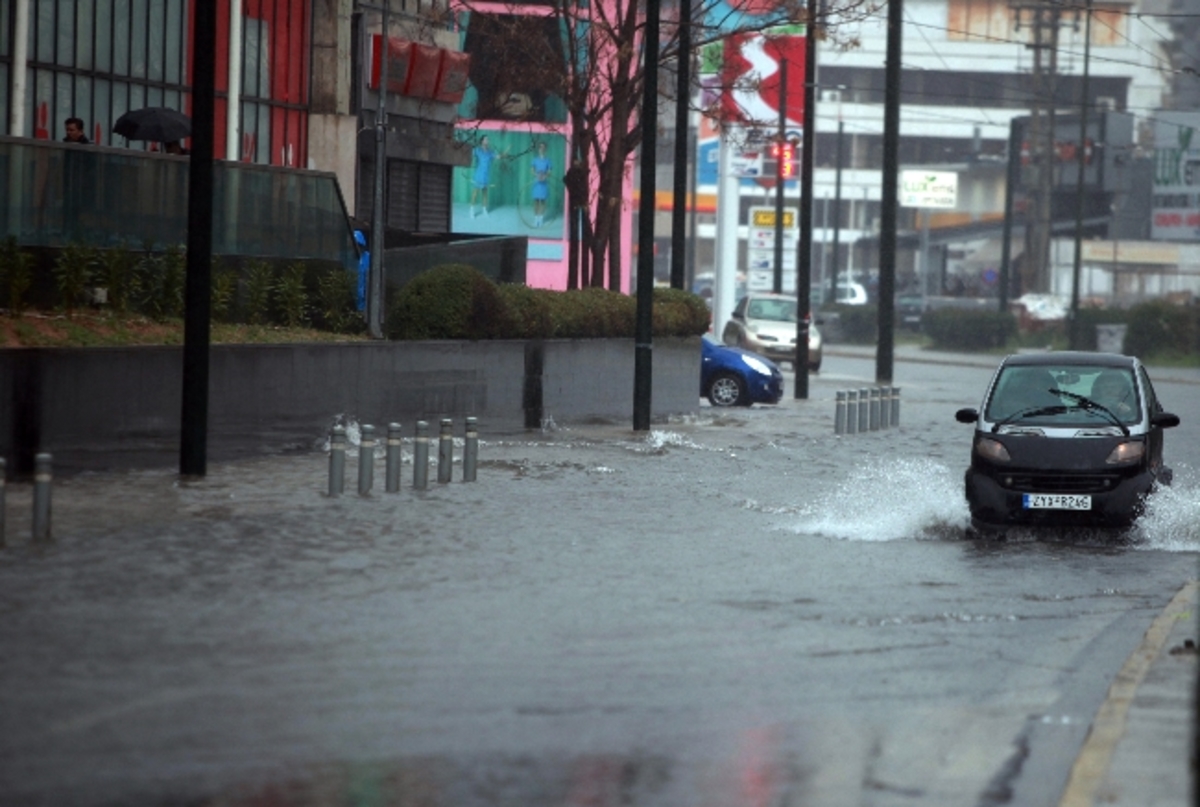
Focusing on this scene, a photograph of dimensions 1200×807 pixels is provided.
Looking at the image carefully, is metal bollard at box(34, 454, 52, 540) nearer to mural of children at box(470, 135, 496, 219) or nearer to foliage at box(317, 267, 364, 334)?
foliage at box(317, 267, 364, 334)

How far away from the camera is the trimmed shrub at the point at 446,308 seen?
25.9 m

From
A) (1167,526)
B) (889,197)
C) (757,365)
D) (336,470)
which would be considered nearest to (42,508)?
(336,470)

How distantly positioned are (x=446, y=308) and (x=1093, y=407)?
1146 centimetres

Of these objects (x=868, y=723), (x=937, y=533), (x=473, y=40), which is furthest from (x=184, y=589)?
(x=473, y=40)

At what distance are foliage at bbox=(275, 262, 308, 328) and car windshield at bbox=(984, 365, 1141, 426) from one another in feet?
32.8

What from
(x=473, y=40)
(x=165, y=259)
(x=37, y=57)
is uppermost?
(x=473, y=40)

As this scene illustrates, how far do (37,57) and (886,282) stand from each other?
17.1 meters

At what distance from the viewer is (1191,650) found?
395 inches

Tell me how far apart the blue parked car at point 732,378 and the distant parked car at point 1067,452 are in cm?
1905

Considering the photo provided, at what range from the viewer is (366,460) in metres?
17.5

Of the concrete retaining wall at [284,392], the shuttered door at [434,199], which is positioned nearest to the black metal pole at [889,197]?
the shuttered door at [434,199]

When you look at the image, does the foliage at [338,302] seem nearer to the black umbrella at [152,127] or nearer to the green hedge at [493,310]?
the green hedge at [493,310]

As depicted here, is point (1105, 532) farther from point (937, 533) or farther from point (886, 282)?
point (886, 282)

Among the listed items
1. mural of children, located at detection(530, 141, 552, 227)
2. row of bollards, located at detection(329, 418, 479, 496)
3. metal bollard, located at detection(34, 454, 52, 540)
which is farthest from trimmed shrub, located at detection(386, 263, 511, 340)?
mural of children, located at detection(530, 141, 552, 227)
